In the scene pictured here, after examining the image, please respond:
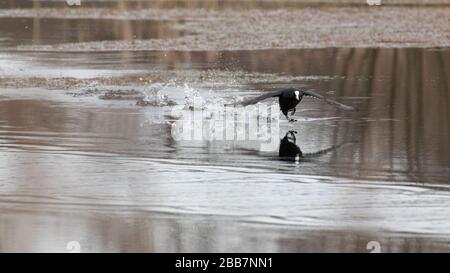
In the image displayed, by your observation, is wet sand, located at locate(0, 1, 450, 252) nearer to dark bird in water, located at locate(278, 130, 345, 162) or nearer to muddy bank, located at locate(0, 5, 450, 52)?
dark bird in water, located at locate(278, 130, 345, 162)

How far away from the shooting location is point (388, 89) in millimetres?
20891

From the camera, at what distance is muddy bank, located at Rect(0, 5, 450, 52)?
29.5 meters

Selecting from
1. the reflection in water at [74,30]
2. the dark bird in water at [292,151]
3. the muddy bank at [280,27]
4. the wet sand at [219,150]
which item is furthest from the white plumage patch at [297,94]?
the reflection in water at [74,30]

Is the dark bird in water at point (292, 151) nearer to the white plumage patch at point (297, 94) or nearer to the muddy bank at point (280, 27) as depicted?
the white plumage patch at point (297, 94)

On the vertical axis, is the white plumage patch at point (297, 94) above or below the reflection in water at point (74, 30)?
below

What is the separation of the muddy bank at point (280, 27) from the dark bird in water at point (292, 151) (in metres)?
13.5

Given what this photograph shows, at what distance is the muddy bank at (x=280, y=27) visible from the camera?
29531mm

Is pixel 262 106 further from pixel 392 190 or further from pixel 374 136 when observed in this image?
pixel 392 190

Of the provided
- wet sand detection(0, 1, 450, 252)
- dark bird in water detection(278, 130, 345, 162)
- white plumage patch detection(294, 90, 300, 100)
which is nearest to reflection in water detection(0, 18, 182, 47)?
wet sand detection(0, 1, 450, 252)

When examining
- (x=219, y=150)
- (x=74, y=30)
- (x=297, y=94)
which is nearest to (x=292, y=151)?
(x=219, y=150)

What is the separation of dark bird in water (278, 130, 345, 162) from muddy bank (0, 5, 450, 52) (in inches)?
532

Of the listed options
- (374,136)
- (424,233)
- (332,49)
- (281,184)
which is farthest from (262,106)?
(332,49)

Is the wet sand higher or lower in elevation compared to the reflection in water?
lower

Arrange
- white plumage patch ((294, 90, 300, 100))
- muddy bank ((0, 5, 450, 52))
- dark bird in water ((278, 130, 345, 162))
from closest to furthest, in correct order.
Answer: dark bird in water ((278, 130, 345, 162)) → white plumage patch ((294, 90, 300, 100)) → muddy bank ((0, 5, 450, 52))
